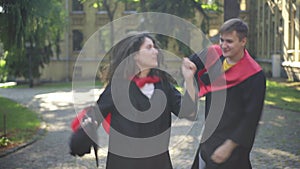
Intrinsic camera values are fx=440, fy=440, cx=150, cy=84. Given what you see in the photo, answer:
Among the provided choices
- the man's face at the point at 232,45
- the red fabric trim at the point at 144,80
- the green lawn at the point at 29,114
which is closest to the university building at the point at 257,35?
the green lawn at the point at 29,114

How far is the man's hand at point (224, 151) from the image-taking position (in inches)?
129

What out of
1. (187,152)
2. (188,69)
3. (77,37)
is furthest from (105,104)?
(77,37)

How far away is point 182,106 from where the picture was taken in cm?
321

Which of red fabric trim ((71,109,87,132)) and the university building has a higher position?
the university building

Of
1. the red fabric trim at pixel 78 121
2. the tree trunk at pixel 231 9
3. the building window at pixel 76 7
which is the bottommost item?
the red fabric trim at pixel 78 121

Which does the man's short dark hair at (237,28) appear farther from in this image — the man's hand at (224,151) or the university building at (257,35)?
the university building at (257,35)

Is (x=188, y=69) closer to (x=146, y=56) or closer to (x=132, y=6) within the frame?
(x=146, y=56)

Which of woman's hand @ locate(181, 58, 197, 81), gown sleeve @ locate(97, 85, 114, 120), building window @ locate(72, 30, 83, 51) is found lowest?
gown sleeve @ locate(97, 85, 114, 120)

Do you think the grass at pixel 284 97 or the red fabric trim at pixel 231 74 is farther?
the grass at pixel 284 97

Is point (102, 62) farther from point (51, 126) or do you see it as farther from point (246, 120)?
point (51, 126)

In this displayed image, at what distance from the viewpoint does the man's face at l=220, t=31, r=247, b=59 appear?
10.7 feet

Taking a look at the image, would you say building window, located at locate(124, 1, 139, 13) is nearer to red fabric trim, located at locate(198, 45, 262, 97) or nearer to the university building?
the university building

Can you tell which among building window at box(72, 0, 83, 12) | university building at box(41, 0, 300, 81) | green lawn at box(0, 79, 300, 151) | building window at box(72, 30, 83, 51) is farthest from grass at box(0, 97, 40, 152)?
building window at box(72, 0, 83, 12)

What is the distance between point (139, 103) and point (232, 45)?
0.82 m
